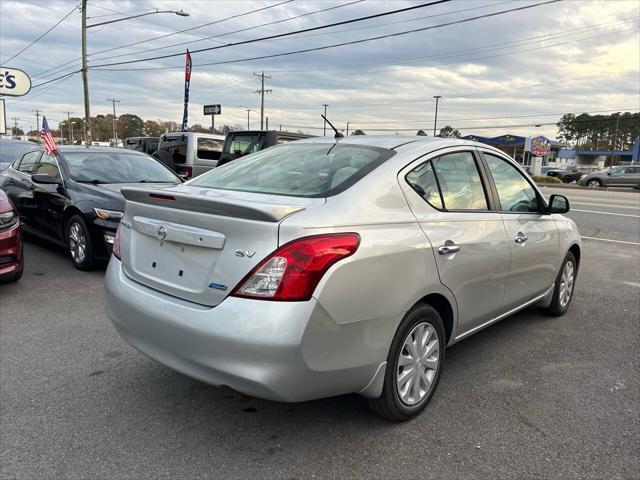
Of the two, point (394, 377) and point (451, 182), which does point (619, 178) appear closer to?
point (451, 182)

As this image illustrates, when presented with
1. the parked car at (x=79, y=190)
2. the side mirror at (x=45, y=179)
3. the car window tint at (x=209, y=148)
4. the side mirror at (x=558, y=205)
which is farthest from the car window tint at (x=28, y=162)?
the side mirror at (x=558, y=205)

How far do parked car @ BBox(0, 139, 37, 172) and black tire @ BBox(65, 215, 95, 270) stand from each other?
626 centimetres

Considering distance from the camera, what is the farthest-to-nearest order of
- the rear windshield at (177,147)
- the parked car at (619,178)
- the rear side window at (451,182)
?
the parked car at (619,178) < the rear windshield at (177,147) < the rear side window at (451,182)

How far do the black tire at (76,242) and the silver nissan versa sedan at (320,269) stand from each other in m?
3.33

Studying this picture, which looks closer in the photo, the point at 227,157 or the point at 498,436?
the point at 498,436

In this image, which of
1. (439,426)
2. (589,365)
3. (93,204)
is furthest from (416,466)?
(93,204)

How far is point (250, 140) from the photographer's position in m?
11.1

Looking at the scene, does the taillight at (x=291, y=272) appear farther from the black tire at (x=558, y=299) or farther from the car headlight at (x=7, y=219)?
the car headlight at (x=7, y=219)

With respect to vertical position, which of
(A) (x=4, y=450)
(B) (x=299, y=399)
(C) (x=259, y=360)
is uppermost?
(C) (x=259, y=360)

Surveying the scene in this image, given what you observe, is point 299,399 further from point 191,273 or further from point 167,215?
point 167,215

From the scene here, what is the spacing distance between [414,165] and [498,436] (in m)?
1.65

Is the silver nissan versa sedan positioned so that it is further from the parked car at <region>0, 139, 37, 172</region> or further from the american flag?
the parked car at <region>0, 139, 37, 172</region>

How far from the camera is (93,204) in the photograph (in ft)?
20.5

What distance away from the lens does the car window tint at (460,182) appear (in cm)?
331
